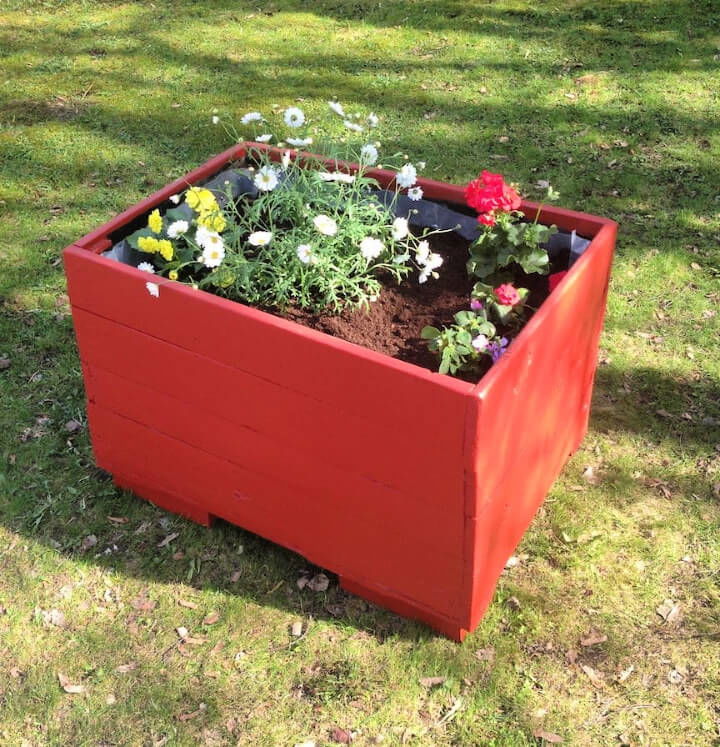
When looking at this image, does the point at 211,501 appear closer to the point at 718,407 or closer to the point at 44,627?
the point at 44,627

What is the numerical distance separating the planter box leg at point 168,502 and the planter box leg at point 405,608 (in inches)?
21.8

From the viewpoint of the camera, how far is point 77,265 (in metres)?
2.80

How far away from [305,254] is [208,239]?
29cm

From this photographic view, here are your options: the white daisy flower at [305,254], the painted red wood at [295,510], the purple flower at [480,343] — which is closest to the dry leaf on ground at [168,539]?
the painted red wood at [295,510]

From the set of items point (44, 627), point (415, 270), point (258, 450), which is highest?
point (415, 270)

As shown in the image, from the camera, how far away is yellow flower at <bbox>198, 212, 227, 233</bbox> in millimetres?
2781

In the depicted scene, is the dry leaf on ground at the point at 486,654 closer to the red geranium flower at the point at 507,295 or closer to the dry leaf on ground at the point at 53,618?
the red geranium flower at the point at 507,295

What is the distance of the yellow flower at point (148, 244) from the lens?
2.73m

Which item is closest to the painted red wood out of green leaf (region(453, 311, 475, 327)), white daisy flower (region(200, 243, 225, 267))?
green leaf (region(453, 311, 475, 327))

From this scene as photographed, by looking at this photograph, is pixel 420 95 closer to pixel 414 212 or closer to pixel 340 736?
pixel 414 212

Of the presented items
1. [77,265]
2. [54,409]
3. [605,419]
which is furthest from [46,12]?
[605,419]

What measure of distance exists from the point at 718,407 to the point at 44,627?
2610mm

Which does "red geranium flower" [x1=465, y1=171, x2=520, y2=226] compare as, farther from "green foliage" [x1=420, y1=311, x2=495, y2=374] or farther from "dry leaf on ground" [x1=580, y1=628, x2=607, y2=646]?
"dry leaf on ground" [x1=580, y1=628, x2=607, y2=646]

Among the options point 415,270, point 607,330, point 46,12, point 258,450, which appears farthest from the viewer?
point 46,12
